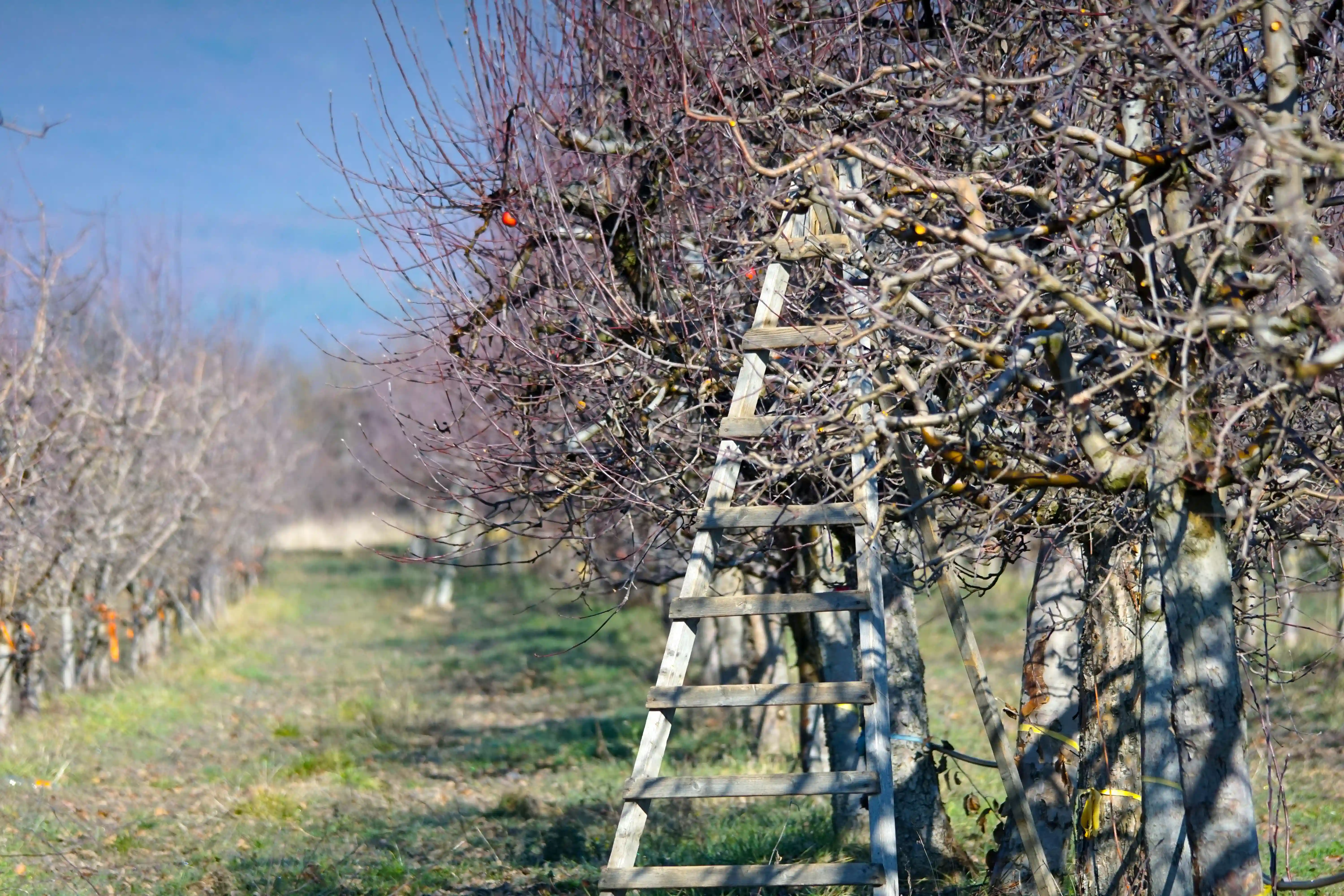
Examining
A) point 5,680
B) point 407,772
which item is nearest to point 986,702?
point 407,772

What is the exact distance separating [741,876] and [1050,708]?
2.82 meters

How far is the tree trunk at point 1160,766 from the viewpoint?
4.69 meters

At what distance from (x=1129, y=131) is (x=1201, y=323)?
1.36 m

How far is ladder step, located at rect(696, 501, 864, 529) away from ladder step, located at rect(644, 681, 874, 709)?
626 millimetres

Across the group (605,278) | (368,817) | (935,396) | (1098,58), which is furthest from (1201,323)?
(368,817)

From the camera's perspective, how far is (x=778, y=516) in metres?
4.53

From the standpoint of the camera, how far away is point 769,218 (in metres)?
6.16

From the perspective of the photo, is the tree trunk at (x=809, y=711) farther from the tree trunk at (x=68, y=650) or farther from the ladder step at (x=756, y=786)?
the tree trunk at (x=68, y=650)

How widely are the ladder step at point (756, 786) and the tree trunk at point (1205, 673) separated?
1.10 metres

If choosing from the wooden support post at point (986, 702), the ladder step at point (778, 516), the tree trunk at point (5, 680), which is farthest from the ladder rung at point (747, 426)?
the tree trunk at point (5, 680)

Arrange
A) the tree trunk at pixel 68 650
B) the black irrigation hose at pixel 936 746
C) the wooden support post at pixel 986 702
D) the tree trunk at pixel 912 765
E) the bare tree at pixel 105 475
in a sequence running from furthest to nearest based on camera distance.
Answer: the tree trunk at pixel 68 650 < the bare tree at pixel 105 475 < the tree trunk at pixel 912 765 < the black irrigation hose at pixel 936 746 < the wooden support post at pixel 986 702

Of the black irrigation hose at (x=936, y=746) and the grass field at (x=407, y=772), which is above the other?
the black irrigation hose at (x=936, y=746)

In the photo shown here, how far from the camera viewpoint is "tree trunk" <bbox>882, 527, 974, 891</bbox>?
20.8 feet

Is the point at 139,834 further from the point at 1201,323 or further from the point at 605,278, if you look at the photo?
the point at 1201,323
